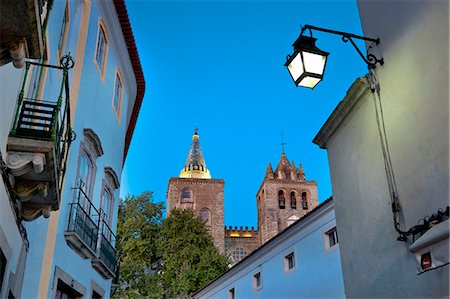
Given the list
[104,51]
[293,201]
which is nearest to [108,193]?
[104,51]

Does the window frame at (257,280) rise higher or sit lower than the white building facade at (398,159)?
higher

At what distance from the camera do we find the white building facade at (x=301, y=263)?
1555cm

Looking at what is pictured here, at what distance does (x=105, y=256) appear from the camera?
11.7 metres

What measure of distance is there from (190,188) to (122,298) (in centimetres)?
4190

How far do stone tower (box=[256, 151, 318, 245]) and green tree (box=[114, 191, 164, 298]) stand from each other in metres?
35.1

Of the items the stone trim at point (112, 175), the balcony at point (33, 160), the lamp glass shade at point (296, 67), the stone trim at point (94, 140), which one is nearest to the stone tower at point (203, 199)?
the stone trim at point (112, 175)

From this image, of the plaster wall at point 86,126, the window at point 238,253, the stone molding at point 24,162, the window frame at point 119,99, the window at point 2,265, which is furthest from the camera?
the window at point 238,253

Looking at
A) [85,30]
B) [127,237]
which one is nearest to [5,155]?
[85,30]

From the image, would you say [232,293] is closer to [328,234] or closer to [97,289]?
[328,234]

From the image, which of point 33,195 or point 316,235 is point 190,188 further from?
point 33,195

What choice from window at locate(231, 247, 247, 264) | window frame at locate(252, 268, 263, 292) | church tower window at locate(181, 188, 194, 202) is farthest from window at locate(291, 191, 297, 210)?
window frame at locate(252, 268, 263, 292)

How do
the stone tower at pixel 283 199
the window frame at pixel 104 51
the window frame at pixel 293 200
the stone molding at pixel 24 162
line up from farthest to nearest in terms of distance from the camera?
1. the window frame at pixel 293 200
2. the stone tower at pixel 283 199
3. the window frame at pixel 104 51
4. the stone molding at pixel 24 162

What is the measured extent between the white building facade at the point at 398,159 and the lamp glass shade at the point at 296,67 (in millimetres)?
821

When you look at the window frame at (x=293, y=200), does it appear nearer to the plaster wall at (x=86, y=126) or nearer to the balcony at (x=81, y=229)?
the plaster wall at (x=86, y=126)
